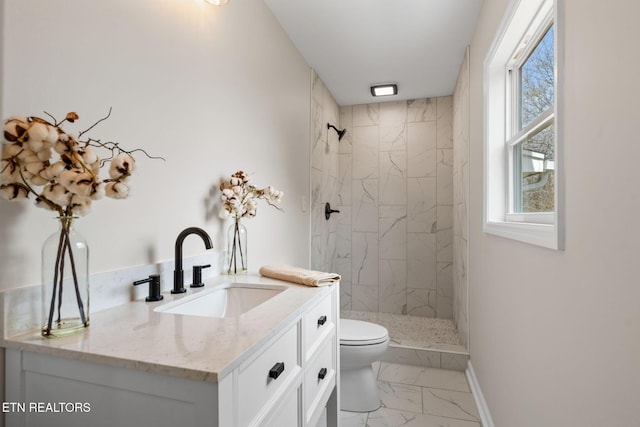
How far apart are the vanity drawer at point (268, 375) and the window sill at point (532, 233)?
2.58ft

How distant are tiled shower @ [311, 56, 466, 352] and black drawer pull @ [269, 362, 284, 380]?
2292 millimetres

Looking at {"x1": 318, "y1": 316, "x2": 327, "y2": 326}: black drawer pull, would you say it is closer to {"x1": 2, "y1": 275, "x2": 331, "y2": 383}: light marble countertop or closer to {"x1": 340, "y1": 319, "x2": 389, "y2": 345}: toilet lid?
{"x1": 2, "y1": 275, "x2": 331, "y2": 383}: light marble countertop

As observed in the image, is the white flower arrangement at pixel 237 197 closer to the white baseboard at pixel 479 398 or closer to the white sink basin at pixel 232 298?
the white sink basin at pixel 232 298

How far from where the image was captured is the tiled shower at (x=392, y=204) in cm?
341

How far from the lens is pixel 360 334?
81.4 inches

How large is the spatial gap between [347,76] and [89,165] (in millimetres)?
2593

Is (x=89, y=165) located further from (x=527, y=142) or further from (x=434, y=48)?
(x=434, y=48)

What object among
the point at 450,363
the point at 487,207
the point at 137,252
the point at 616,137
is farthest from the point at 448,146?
the point at 137,252

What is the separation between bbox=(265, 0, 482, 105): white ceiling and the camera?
6.75ft

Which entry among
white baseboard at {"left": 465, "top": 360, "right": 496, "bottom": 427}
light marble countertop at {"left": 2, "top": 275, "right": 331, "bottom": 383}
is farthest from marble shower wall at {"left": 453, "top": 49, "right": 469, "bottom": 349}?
light marble countertop at {"left": 2, "top": 275, "right": 331, "bottom": 383}

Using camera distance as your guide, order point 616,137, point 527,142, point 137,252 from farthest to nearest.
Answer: point 527,142 → point 137,252 → point 616,137

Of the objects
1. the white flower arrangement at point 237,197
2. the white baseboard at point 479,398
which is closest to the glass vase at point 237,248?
the white flower arrangement at point 237,197

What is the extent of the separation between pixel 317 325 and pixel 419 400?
4.35 ft

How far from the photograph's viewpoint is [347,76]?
3.01 metres
